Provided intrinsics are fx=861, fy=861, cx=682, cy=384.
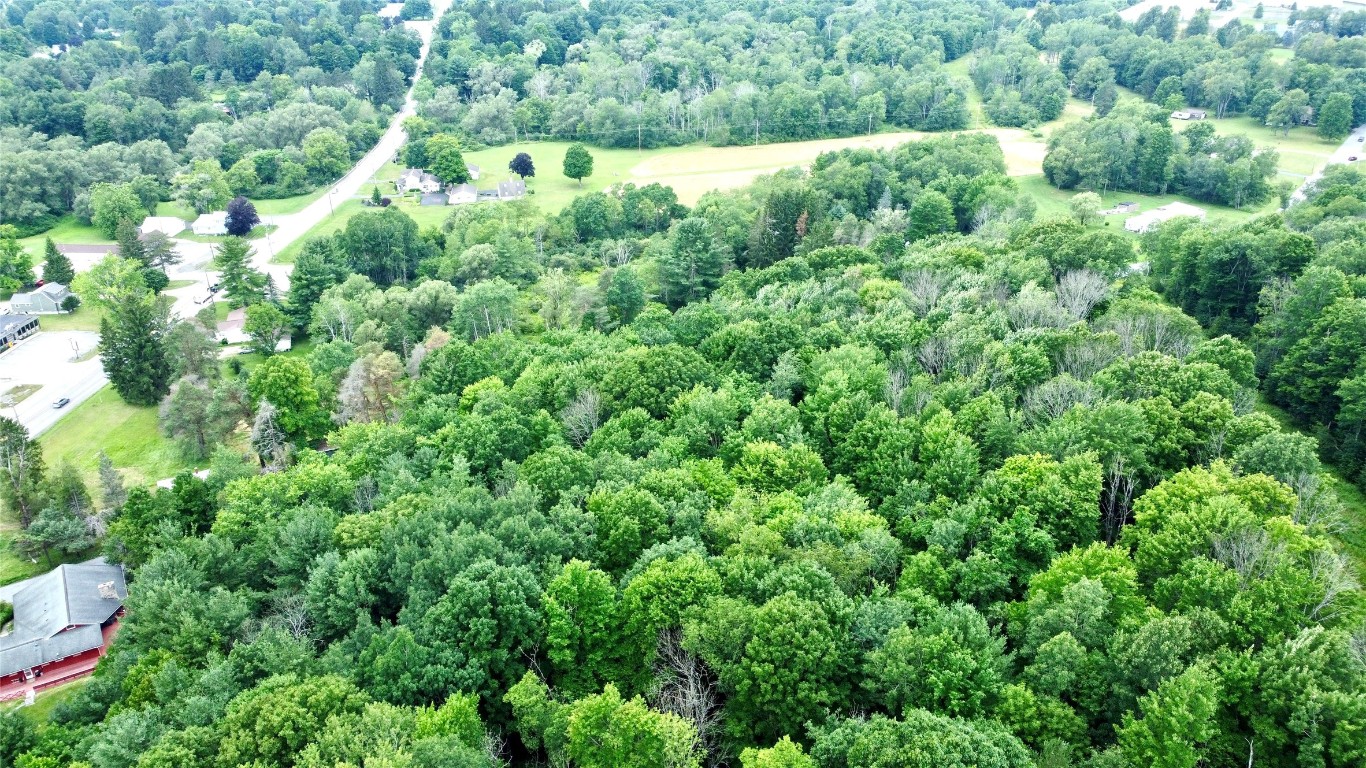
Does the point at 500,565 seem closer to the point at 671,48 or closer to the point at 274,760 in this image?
the point at 274,760

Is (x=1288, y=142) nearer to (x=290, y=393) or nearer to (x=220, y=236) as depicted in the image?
(x=290, y=393)

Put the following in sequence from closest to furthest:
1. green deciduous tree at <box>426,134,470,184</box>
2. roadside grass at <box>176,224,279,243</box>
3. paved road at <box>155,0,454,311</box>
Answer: paved road at <box>155,0,454,311</box> < roadside grass at <box>176,224,279,243</box> < green deciduous tree at <box>426,134,470,184</box>

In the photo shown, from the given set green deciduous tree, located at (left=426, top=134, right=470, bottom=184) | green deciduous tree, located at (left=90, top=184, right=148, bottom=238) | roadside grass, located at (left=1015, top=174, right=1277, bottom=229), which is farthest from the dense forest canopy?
green deciduous tree, located at (left=426, top=134, right=470, bottom=184)

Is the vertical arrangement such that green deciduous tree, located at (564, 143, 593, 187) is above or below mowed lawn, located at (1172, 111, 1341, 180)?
below

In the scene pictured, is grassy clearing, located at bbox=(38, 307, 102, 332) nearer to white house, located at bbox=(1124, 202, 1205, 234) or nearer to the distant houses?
the distant houses

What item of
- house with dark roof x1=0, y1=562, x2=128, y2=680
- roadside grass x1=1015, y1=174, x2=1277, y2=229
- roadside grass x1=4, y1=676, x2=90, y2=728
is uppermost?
roadside grass x1=1015, y1=174, x2=1277, y2=229

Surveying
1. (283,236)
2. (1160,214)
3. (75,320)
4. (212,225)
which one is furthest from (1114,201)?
(75,320)
